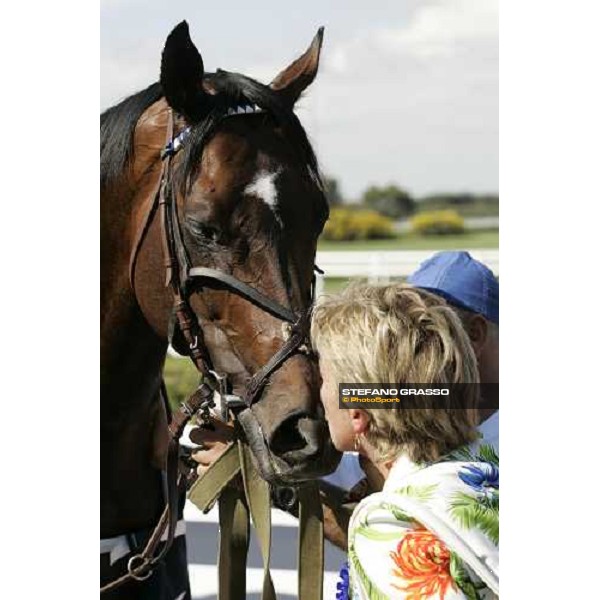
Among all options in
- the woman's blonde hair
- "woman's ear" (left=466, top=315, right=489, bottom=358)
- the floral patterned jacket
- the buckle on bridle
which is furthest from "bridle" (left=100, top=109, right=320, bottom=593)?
the floral patterned jacket

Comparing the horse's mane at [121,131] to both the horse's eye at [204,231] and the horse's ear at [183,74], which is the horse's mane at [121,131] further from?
the horse's eye at [204,231]

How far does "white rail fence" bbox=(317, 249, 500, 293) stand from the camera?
6.98 feet

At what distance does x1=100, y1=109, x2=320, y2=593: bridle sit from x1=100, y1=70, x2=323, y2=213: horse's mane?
0.17 feet

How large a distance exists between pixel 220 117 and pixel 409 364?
0.80 meters

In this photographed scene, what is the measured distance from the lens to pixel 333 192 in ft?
7.07

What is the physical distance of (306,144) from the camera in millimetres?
2076

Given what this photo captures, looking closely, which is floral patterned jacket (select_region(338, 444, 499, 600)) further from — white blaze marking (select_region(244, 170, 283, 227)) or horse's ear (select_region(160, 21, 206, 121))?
horse's ear (select_region(160, 21, 206, 121))

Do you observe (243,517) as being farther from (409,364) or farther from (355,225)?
(409,364)

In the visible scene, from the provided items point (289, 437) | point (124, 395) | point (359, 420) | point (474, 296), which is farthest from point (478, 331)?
point (124, 395)
